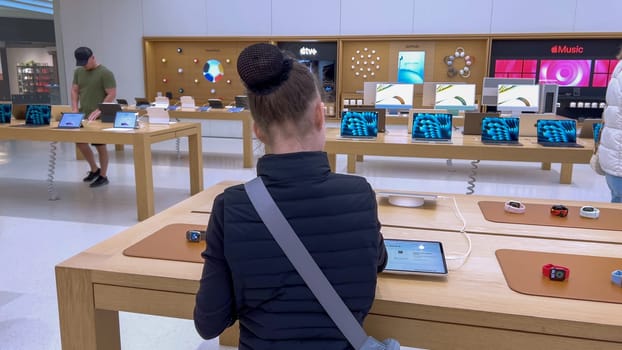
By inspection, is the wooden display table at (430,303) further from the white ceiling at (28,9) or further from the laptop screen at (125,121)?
the white ceiling at (28,9)

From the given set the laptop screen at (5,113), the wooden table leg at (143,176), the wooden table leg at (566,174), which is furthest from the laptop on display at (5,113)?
the wooden table leg at (566,174)

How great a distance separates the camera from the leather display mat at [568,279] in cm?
117

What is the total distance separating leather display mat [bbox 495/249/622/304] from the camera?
1.17m

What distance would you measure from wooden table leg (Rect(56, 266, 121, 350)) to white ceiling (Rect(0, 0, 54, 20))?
10377mm

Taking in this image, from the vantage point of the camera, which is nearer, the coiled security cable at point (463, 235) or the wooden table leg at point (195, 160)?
the coiled security cable at point (463, 235)

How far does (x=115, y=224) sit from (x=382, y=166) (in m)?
3.65

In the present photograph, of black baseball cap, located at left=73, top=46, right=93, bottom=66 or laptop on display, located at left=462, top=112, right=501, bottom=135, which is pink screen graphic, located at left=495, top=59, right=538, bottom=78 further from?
black baseball cap, located at left=73, top=46, right=93, bottom=66

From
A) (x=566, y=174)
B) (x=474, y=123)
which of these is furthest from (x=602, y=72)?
(x=474, y=123)

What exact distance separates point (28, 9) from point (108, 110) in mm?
6868

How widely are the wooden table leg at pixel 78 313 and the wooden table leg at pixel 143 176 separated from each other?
8.77ft

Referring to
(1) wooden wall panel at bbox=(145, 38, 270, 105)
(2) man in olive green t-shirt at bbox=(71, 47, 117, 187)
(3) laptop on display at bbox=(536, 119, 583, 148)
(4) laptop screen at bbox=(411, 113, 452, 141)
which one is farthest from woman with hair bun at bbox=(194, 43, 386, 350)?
(1) wooden wall panel at bbox=(145, 38, 270, 105)

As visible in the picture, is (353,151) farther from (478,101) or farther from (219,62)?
(219,62)

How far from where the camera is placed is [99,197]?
4777 mm

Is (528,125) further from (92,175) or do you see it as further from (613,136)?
(92,175)
